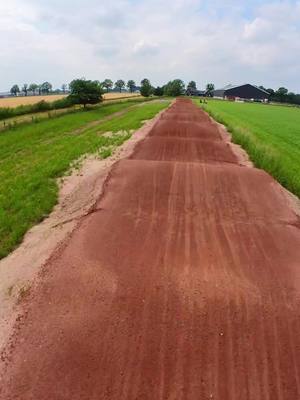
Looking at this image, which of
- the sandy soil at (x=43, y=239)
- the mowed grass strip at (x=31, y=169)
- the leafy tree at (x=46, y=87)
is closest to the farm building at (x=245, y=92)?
the leafy tree at (x=46, y=87)

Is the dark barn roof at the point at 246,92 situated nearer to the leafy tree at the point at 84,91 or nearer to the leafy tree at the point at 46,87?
the leafy tree at the point at 46,87

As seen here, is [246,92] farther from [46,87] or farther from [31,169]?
[31,169]

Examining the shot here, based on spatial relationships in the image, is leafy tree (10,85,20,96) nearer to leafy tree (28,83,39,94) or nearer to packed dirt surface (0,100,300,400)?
leafy tree (28,83,39,94)

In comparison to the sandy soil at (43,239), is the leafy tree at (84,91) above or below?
above

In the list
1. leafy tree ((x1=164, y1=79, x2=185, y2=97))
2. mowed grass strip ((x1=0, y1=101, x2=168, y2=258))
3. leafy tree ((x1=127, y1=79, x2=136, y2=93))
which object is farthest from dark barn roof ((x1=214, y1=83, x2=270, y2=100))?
mowed grass strip ((x1=0, y1=101, x2=168, y2=258))

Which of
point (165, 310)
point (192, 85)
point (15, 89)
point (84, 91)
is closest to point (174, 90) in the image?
point (192, 85)

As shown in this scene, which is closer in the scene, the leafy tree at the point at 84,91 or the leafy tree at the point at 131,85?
the leafy tree at the point at 84,91
